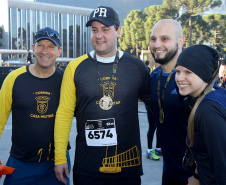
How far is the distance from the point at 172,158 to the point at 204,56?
43.5 inches

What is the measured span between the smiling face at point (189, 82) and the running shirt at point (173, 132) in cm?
51

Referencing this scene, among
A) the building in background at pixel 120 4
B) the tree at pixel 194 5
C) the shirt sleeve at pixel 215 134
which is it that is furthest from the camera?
the building in background at pixel 120 4

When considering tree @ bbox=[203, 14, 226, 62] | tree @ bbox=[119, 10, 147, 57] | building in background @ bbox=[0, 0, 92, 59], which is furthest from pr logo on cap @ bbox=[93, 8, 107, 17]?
building in background @ bbox=[0, 0, 92, 59]

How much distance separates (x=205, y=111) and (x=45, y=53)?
1750 mm

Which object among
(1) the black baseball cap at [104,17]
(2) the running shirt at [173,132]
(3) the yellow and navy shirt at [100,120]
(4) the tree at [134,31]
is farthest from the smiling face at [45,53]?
(4) the tree at [134,31]

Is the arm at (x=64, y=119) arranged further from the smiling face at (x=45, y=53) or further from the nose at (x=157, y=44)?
the nose at (x=157, y=44)

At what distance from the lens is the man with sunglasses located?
2668mm

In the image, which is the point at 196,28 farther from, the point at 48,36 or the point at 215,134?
the point at 215,134

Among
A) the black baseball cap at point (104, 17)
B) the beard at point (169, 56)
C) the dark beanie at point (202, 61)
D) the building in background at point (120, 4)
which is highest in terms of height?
the building in background at point (120, 4)

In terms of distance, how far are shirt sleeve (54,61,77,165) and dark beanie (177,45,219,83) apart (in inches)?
43.5

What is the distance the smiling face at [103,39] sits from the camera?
252 cm

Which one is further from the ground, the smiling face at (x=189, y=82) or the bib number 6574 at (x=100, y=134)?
the smiling face at (x=189, y=82)

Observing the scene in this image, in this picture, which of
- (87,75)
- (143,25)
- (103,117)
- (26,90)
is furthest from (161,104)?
(143,25)

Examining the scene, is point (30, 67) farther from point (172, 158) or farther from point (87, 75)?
point (172, 158)
